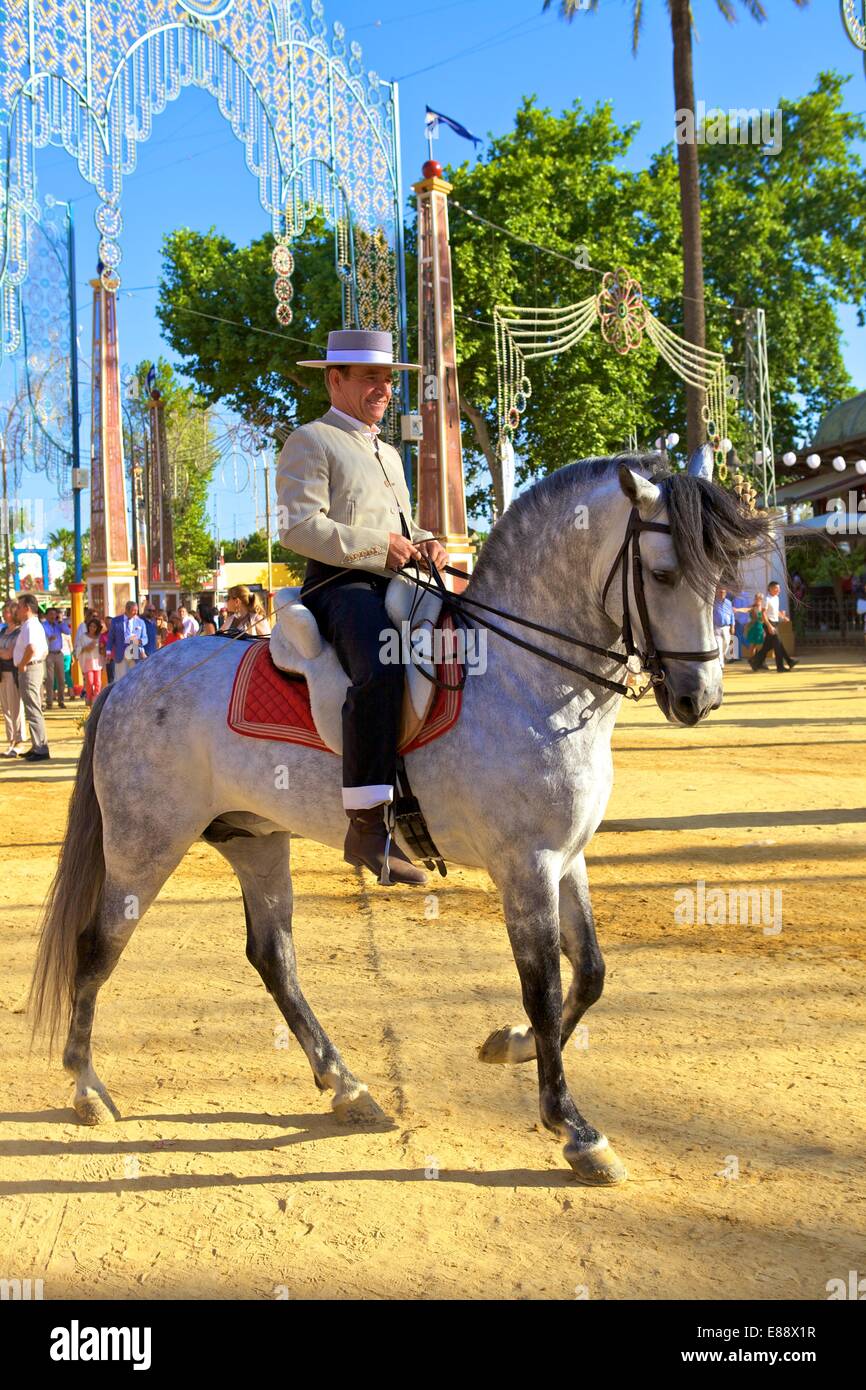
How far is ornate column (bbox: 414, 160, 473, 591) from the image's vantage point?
1592cm

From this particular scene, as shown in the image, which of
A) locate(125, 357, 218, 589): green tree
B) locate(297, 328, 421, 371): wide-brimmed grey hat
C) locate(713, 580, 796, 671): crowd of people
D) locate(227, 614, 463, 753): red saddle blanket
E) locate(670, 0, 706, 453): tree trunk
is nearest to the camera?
locate(227, 614, 463, 753): red saddle blanket

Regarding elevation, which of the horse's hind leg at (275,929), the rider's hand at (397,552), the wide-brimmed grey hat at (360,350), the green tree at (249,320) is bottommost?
the horse's hind leg at (275,929)

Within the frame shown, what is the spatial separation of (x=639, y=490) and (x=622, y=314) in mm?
20188

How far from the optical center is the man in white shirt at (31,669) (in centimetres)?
1497

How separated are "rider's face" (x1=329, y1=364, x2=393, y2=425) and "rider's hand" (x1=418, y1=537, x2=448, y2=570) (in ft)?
1.66

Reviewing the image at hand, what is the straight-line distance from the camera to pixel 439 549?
4.31 meters

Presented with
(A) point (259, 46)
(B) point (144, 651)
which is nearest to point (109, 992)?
(B) point (144, 651)

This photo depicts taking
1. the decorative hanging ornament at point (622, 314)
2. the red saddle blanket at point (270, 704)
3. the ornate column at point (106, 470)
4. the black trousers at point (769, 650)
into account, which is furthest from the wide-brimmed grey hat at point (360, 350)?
the black trousers at point (769, 650)

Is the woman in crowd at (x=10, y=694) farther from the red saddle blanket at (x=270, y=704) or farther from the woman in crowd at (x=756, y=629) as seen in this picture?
the woman in crowd at (x=756, y=629)

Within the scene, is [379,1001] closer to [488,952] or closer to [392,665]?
[488,952]

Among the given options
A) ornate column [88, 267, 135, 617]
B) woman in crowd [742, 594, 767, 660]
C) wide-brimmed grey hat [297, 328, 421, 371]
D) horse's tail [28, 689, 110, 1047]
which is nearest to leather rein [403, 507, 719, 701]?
wide-brimmed grey hat [297, 328, 421, 371]

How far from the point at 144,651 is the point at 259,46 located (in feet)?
29.7

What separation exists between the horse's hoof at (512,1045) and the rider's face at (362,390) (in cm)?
235

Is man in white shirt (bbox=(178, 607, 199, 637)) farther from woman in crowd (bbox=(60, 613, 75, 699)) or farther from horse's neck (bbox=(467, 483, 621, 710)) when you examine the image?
horse's neck (bbox=(467, 483, 621, 710))
